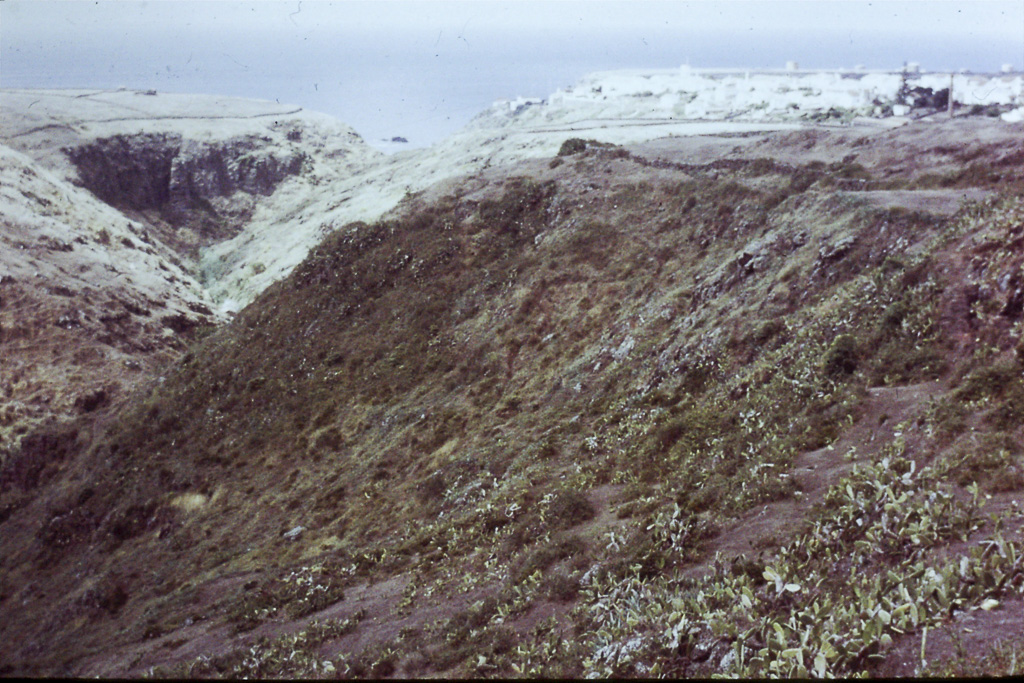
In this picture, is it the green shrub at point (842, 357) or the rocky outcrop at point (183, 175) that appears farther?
the rocky outcrop at point (183, 175)

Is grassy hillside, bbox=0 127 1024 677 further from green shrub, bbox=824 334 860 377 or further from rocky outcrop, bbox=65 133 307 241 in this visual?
rocky outcrop, bbox=65 133 307 241

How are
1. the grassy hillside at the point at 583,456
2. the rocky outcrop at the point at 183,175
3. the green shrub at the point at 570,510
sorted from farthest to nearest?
the rocky outcrop at the point at 183,175 → the green shrub at the point at 570,510 → the grassy hillside at the point at 583,456

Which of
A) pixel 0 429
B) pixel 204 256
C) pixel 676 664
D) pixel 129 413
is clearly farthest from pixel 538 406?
pixel 204 256

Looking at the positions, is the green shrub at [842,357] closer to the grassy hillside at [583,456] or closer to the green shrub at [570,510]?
the grassy hillside at [583,456]

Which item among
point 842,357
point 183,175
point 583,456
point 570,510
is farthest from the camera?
point 183,175

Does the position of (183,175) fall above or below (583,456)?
above

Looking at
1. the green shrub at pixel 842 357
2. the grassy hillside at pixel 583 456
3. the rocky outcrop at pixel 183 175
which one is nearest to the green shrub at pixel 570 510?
the grassy hillside at pixel 583 456

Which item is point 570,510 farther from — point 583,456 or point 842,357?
point 842,357

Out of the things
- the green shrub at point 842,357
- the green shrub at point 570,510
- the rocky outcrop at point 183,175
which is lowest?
the green shrub at point 570,510

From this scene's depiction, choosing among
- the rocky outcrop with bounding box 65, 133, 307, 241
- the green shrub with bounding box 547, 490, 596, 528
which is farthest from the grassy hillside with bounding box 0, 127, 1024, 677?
the rocky outcrop with bounding box 65, 133, 307, 241

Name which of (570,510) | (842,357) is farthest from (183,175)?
(842,357)
